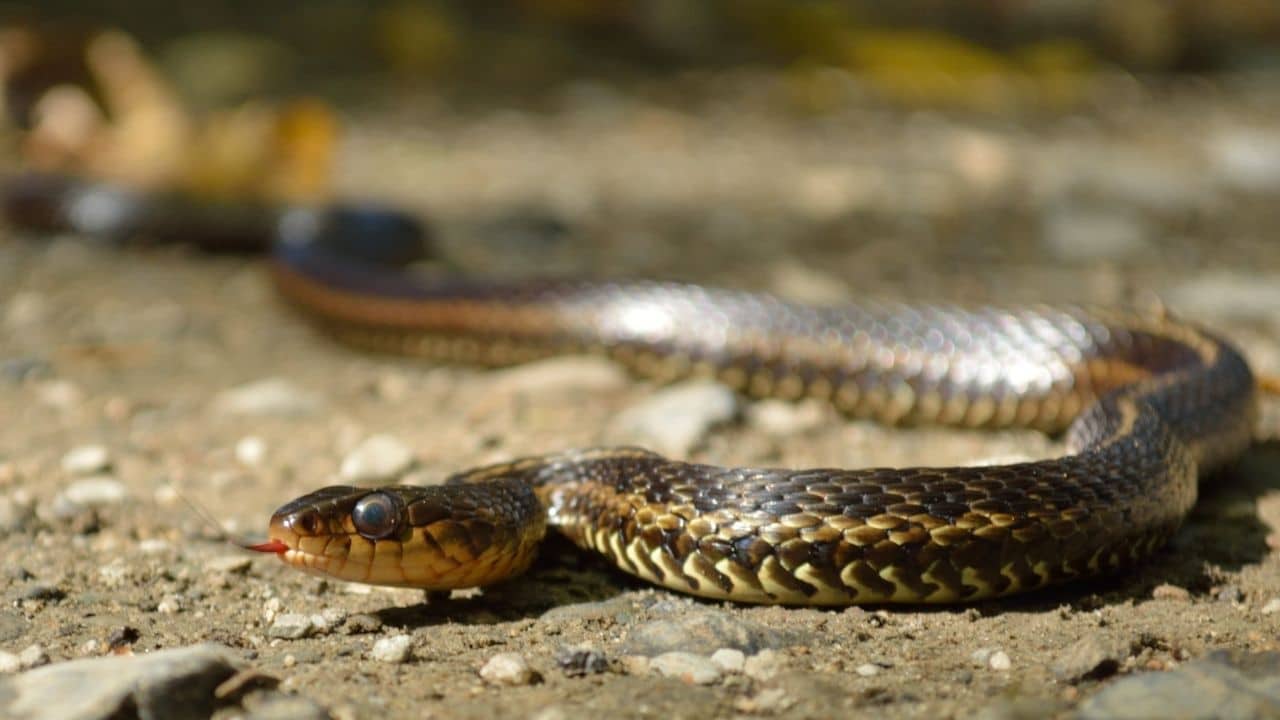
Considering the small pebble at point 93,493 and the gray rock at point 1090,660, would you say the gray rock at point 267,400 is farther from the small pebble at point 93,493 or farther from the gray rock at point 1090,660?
the gray rock at point 1090,660

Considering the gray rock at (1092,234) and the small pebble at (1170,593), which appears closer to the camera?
the small pebble at (1170,593)

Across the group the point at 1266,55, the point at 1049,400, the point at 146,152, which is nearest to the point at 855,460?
the point at 1049,400

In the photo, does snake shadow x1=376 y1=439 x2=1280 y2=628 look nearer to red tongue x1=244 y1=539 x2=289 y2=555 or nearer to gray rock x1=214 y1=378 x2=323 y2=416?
red tongue x1=244 y1=539 x2=289 y2=555

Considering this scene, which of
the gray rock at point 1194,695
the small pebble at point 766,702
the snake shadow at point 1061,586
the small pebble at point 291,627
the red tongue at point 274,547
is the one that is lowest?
the snake shadow at point 1061,586

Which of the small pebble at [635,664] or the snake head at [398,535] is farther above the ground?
the snake head at [398,535]

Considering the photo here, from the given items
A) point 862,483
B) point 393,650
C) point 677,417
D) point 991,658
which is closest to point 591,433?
point 677,417

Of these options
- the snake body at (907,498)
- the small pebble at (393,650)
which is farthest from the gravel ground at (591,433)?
the snake body at (907,498)

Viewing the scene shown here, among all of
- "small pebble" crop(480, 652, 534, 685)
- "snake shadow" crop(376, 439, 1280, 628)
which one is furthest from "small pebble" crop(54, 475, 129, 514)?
"small pebble" crop(480, 652, 534, 685)
